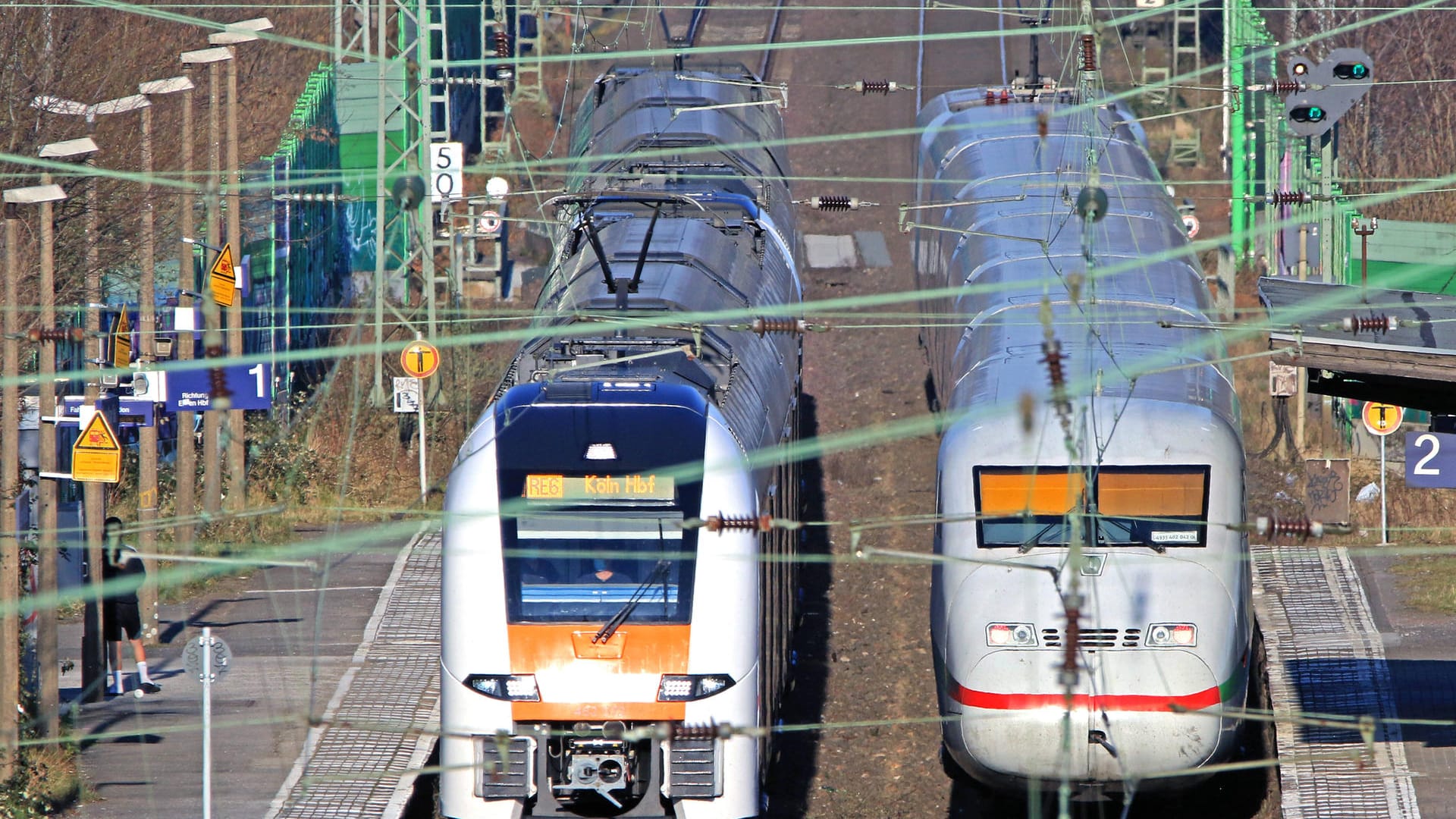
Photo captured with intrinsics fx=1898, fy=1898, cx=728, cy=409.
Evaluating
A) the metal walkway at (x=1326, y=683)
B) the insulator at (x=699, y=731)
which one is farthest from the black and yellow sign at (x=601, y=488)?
the metal walkway at (x=1326, y=683)

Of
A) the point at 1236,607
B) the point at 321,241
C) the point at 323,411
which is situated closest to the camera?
the point at 1236,607

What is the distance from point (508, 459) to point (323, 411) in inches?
518

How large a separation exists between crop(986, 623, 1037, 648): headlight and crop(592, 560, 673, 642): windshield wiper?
9.13ft

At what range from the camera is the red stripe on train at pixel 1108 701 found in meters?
12.9

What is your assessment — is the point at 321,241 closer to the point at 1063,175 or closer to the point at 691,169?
the point at 691,169

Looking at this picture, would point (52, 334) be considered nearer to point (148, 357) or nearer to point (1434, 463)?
point (148, 357)

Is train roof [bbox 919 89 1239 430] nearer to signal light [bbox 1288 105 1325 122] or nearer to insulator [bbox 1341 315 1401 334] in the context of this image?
insulator [bbox 1341 315 1401 334]

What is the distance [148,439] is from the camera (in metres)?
17.4

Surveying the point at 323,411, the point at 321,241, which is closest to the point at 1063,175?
the point at 323,411

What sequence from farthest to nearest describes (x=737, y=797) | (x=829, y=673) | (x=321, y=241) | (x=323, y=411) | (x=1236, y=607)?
(x=321, y=241)
(x=323, y=411)
(x=829, y=673)
(x=1236, y=607)
(x=737, y=797)

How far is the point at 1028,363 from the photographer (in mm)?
14891

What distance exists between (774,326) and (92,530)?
5799 mm

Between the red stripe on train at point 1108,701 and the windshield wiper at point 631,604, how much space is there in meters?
2.88

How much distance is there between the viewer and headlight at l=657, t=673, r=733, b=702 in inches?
456
